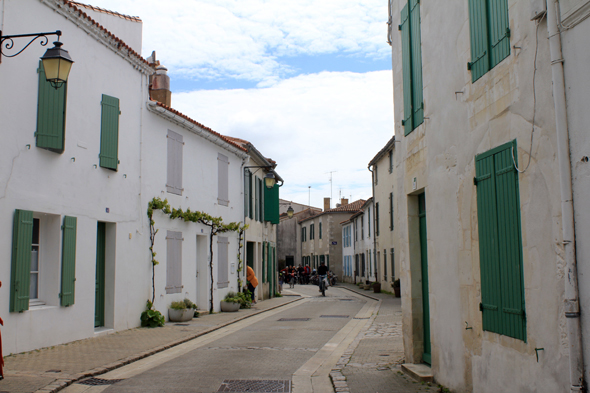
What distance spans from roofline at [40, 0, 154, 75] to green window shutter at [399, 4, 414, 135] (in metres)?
6.06

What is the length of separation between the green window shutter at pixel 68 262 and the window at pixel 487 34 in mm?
7580

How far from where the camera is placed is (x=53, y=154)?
32.3 feet

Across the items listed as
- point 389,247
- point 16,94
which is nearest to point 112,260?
point 16,94

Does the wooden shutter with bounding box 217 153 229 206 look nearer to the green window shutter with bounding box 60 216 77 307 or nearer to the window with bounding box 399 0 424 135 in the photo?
the green window shutter with bounding box 60 216 77 307

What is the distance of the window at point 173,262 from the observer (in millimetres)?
Answer: 14367

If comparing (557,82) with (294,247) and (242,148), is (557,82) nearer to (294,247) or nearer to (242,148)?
(242,148)

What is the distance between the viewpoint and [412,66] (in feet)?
26.2

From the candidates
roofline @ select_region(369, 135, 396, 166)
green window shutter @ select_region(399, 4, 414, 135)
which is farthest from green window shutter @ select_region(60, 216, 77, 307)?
roofline @ select_region(369, 135, 396, 166)

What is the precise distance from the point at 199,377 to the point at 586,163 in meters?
5.49

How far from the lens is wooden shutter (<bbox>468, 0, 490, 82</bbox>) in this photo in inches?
215

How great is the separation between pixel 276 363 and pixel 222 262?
9599 mm

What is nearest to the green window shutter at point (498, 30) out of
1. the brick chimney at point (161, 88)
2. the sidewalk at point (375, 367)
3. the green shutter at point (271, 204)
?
the sidewalk at point (375, 367)

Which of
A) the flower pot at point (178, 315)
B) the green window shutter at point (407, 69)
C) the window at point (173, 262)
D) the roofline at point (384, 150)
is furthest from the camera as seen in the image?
the roofline at point (384, 150)

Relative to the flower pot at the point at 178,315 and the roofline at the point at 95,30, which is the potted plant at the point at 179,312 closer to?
the flower pot at the point at 178,315
